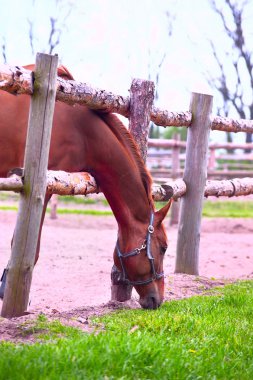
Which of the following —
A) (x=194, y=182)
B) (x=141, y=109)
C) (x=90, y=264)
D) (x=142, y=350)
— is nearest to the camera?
(x=142, y=350)

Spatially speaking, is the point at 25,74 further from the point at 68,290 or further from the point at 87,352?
the point at 68,290

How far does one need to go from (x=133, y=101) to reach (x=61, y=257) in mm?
3310

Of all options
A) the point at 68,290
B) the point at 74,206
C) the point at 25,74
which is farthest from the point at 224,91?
the point at 25,74

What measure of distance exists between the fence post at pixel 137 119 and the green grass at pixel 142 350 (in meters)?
0.77

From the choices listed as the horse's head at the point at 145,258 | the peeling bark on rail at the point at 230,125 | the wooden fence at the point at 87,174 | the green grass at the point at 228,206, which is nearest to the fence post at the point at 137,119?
the wooden fence at the point at 87,174

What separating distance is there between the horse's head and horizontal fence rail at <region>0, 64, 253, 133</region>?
0.77m

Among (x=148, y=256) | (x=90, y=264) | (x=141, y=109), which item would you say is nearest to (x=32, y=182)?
(x=148, y=256)

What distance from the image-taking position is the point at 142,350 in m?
2.69

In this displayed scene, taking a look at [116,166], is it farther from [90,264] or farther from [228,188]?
[90,264]

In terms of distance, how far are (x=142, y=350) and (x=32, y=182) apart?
123cm

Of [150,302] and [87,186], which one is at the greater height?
[87,186]

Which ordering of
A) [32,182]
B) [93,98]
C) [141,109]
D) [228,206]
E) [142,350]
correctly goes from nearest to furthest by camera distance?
[142,350] < [32,182] < [93,98] < [141,109] < [228,206]

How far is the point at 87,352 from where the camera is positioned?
262cm

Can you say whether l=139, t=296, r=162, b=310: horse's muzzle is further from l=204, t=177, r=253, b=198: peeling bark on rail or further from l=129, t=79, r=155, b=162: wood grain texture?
l=204, t=177, r=253, b=198: peeling bark on rail
